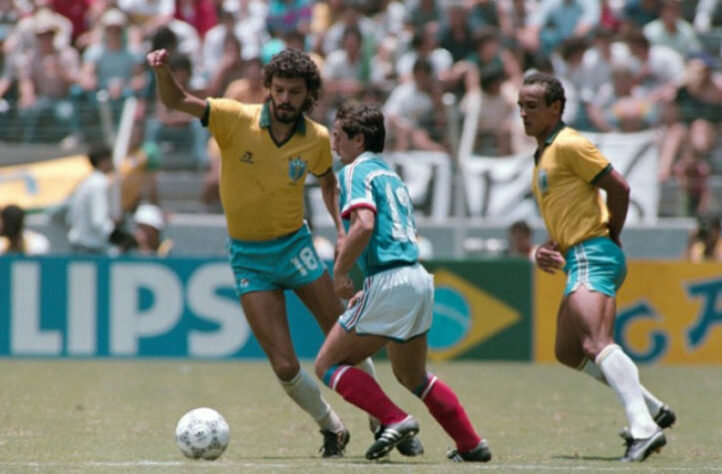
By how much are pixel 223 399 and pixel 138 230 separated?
4.82 m

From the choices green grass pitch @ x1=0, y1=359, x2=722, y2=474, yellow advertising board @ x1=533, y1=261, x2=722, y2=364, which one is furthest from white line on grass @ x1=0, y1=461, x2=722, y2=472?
yellow advertising board @ x1=533, y1=261, x2=722, y2=364

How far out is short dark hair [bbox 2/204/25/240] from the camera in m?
15.0

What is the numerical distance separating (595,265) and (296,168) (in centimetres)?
174

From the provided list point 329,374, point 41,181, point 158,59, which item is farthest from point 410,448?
point 41,181

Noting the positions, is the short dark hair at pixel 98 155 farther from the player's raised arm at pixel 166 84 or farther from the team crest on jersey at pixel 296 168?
the player's raised arm at pixel 166 84

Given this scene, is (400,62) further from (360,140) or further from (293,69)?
(360,140)

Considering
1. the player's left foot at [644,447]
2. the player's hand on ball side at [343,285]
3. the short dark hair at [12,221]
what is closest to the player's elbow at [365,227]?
the player's hand on ball side at [343,285]

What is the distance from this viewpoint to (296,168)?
26.5ft

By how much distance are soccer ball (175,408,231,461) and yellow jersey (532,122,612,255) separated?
2206 millimetres

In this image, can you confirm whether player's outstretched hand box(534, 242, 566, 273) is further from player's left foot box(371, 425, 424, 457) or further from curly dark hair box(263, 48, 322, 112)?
curly dark hair box(263, 48, 322, 112)

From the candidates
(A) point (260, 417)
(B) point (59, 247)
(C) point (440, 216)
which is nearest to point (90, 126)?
(B) point (59, 247)

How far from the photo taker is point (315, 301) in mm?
8258

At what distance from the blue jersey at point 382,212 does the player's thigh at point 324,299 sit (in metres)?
0.66

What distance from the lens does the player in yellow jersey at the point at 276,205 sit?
7.94 m
